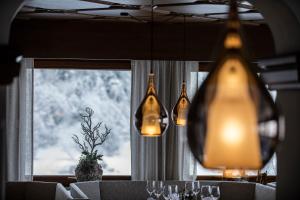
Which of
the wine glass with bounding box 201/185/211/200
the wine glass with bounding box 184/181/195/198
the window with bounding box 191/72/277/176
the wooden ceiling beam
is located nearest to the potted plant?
the wooden ceiling beam

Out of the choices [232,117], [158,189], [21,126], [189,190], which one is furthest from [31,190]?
[232,117]

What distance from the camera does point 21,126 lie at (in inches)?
332

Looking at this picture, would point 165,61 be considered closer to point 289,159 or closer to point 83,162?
point 83,162

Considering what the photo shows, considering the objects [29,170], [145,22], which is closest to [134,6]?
[145,22]

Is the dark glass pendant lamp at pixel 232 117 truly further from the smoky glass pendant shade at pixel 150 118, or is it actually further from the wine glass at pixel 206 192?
the wine glass at pixel 206 192

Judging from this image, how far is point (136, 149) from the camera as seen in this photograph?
8570 millimetres

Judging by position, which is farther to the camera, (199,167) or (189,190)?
(199,167)

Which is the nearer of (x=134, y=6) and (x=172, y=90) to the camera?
A: (x=134, y=6)

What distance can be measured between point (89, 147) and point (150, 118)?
4316 millimetres

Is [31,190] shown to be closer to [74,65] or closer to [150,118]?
[74,65]

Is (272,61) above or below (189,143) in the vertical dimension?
above

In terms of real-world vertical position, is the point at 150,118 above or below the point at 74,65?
below

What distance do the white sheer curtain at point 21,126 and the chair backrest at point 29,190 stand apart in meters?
0.63

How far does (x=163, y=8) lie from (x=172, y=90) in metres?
2.05
